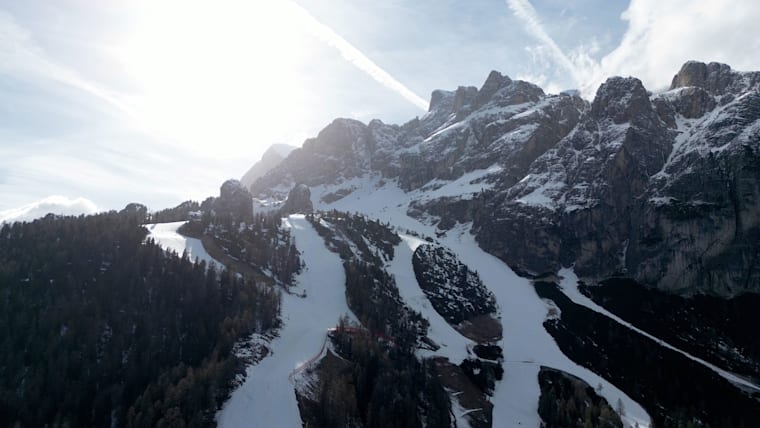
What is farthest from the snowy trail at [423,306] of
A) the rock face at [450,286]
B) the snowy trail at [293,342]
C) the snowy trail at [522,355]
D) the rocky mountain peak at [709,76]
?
the rocky mountain peak at [709,76]

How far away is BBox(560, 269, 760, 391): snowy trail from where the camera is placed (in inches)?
3910

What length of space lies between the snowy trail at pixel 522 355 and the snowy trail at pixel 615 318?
461 inches

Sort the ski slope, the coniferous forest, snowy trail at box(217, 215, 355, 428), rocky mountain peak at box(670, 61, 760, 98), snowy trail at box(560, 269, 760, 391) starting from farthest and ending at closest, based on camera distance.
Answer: rocky mountain peak at box(670, 61, 760, 98)
snowy trail at box(560, 269, 760, 391)
the ski slope
the coniferous forest
snowy trail at box(217, 215, 355, 428)

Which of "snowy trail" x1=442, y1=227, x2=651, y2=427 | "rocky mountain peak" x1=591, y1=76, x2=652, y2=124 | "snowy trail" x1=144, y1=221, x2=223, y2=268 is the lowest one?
"snowy trail" x1=442, y1=227, x2=651, y2=427

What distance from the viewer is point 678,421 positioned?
82.1 metres

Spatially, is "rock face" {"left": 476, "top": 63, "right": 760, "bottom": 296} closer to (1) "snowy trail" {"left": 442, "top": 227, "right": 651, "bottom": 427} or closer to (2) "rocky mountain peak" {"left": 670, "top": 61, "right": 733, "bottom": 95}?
(2) "rocky mountain peak" {"left": 670, "top": 61, "right": 733, "bottom": 95}

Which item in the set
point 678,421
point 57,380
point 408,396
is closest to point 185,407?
point 57,380

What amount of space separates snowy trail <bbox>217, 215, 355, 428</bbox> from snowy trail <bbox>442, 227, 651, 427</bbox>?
39732 mm

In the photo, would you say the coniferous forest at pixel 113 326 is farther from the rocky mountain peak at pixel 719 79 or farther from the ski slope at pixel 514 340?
the rocky mountain peak at pixel 719 79

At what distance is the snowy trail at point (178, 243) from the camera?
4550 inches

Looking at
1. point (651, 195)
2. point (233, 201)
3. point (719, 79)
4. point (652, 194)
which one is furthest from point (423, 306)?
point (719, 79)

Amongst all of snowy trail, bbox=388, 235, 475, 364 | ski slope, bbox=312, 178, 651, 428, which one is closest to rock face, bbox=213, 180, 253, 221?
snowy trail, bbox=388, 235, 475, 364

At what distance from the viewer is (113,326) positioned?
8469 centimetres

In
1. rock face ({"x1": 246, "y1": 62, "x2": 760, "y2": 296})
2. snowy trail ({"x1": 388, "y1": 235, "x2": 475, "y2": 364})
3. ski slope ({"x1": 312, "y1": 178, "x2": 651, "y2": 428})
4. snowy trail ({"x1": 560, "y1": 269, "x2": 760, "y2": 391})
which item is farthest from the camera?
rock face ({"x1": 246, "y1": 62, "x2": 760, "y2": 296})
